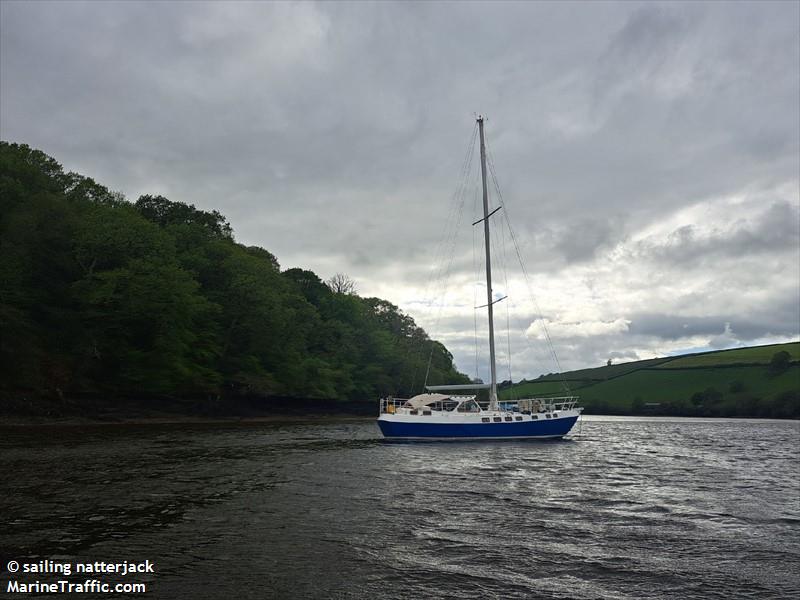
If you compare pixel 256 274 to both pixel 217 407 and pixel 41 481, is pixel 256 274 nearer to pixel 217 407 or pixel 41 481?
pixel 217 407

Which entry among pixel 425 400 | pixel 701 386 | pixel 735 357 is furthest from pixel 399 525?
pixel 735 357

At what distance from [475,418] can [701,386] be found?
118m

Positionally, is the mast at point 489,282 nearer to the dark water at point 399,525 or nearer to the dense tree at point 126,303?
the dark water at point 399,525

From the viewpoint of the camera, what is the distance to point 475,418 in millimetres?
48562

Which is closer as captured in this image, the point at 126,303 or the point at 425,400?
the point at 425,400

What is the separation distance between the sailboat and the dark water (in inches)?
597

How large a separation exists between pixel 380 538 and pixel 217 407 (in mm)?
64042

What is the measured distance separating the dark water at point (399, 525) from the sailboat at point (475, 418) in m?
15.2

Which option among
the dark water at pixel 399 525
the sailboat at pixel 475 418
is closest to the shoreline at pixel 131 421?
the dark water at pixel 399 525

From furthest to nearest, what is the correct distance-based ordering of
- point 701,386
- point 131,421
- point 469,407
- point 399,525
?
point 701,386 < point 131,421 < point 469,407 < point 399,525

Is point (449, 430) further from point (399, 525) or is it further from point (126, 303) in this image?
point (126, 303)

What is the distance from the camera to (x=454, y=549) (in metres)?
13.6

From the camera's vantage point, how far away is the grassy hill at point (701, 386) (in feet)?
411

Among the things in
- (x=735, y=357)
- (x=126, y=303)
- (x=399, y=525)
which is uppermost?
(x=126, y=303)
